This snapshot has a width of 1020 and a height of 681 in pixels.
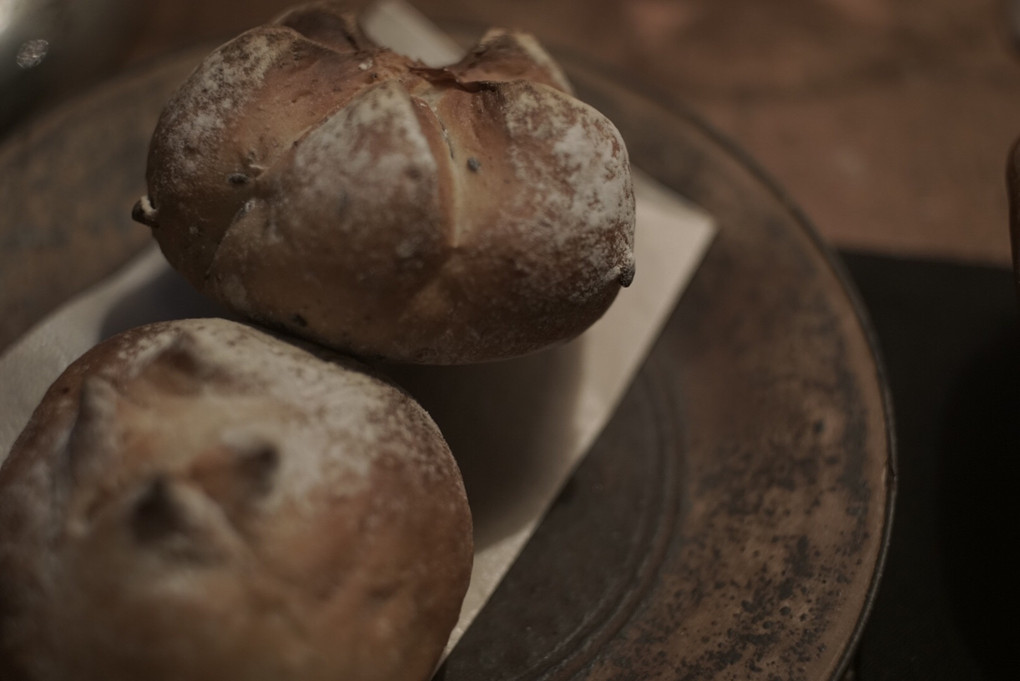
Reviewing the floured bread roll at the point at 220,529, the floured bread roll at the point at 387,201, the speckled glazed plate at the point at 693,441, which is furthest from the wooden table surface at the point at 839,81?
the floured bread roll at the point at 220,529

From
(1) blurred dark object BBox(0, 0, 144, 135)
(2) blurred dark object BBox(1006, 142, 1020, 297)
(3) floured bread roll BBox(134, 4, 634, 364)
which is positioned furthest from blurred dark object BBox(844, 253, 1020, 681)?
(1) blurred dark object BBox(0, 0, 144, 135)

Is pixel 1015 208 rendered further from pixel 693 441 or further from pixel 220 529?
pixel 220 529

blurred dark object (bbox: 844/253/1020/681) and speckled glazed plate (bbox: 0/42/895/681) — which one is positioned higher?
speckled glazed plate (bbox: 0/42/895/681)

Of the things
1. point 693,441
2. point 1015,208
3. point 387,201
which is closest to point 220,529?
point 387,201

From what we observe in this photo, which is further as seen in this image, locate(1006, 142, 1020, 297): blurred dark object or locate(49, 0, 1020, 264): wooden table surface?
locate(49, 0, 1020, 264): wooden table surface

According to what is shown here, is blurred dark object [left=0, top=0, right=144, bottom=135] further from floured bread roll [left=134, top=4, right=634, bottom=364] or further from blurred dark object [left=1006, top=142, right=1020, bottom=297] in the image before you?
blurred dark object [left=1006, top=142, right=1020, bottom=297]

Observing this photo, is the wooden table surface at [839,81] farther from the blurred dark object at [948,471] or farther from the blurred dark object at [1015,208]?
the blurred dark object at [1015,208]
